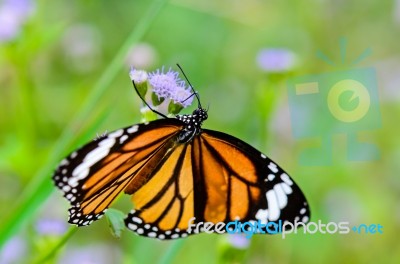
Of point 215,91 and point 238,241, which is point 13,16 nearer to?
point 215,91

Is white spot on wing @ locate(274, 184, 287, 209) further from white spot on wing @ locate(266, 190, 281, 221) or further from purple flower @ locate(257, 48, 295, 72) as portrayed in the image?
purple flower @ locate(257, 48, 295, 72)

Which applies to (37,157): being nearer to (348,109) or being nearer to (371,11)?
(348,109)

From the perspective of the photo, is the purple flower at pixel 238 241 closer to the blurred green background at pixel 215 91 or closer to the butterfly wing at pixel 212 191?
the blurred green background at pixel 215 91

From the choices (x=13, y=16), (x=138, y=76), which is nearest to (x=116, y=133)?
(x=138, y=76)

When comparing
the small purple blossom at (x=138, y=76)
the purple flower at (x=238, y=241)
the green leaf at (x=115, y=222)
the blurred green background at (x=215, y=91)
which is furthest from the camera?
the blurred green background at (x=215, y=91)

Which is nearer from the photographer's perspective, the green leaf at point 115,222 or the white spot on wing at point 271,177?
the green leaf at point 115,222

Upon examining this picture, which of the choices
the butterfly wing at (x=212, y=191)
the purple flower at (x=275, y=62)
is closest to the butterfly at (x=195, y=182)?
the butterfly wing at (x=212, y=191)

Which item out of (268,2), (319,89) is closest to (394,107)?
(319,89)

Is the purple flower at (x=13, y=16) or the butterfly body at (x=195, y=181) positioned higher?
the purple flower at (x=13, y=16)

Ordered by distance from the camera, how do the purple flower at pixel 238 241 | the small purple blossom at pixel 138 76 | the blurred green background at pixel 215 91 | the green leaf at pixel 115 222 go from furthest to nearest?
1. the blurred green background at pixel 215 91
2. the purple flower at pixel 238 241
3. the small purple blossom at pixel 138 76
4. the green leaf at pixel 115 222
